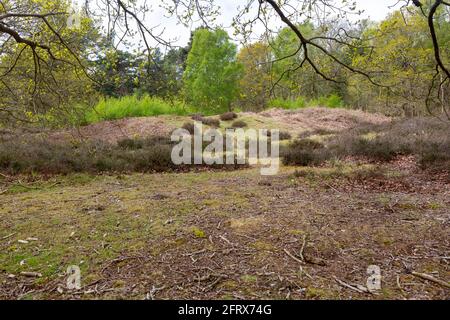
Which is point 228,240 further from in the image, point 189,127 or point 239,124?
point 239,124

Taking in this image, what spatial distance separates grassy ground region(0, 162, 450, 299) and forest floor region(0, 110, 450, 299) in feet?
0.04

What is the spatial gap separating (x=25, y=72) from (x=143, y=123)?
23.8ft

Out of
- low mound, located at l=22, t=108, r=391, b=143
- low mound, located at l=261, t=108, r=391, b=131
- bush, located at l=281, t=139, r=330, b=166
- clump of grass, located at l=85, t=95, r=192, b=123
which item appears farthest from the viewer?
low mound, located at l=261, t=108, r=391, b=131

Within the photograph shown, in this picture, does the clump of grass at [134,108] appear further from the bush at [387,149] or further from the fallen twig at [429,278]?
the fallen twig at [429,278]

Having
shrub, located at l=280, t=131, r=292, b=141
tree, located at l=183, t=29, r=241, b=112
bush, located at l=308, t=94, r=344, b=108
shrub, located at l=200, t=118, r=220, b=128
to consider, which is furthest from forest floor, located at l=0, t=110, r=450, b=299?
bush, located at l=308, t=94, r=344, b=108

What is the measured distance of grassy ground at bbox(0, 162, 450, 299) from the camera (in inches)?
103

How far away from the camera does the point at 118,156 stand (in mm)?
8430

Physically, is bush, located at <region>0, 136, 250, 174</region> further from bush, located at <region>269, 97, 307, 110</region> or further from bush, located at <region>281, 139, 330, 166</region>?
bush, located at <region>269, 97, 307, 110</region>

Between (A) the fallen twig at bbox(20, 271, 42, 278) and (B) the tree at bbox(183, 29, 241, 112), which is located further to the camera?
(B) the tree at bbox(183, 29, 241, 112)

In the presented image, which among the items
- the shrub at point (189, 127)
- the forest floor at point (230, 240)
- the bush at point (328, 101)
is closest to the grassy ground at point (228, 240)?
the forest floor at point (230, 240)

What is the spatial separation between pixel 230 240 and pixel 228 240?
0.02 m

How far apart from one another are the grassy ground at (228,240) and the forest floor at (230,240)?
0.01 m

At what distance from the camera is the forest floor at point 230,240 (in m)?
2.61

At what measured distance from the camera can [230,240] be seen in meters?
3.46
